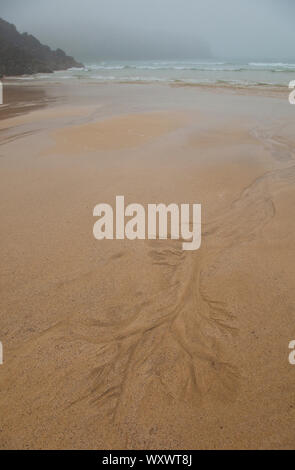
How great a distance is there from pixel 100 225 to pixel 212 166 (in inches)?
105

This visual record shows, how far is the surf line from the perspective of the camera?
2.94m

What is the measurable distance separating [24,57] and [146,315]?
160 ft

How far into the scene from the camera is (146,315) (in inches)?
81.2

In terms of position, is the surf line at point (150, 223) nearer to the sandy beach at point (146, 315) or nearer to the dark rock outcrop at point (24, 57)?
the sandy beach at point (146, 315)

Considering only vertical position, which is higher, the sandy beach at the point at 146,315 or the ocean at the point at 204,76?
the ocean at the point at 204,76

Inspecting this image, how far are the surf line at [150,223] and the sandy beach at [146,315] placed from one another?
0.35 feet

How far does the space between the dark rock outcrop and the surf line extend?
40.6 meters

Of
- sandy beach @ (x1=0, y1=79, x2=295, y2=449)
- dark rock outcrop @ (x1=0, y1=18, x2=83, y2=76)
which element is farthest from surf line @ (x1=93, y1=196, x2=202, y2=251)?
dark rock outcrop @ (x1=0, y1=18, x2=83, y2=76)

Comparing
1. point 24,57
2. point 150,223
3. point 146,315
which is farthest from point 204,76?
point 24,57

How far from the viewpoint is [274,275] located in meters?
2.38

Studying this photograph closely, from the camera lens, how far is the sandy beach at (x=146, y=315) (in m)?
1.45

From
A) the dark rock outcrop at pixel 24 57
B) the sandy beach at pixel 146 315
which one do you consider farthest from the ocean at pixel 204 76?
the sandy beach at pixel 146 315
